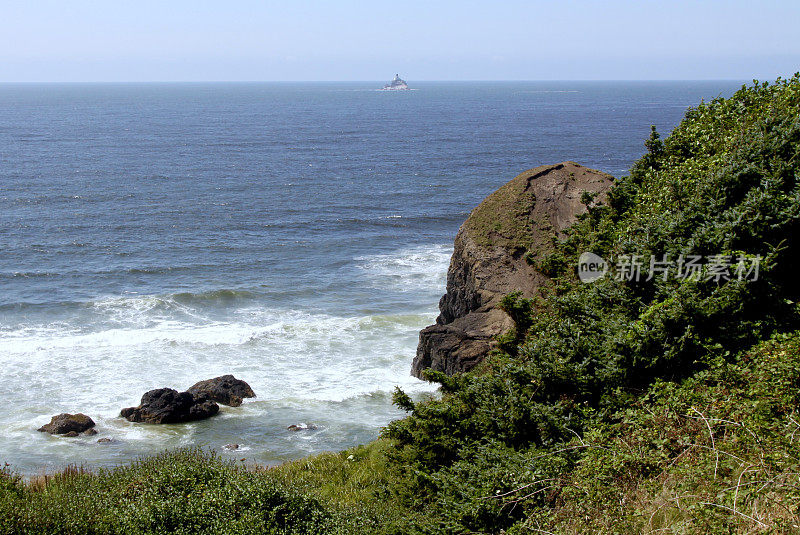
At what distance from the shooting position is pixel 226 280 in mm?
38500

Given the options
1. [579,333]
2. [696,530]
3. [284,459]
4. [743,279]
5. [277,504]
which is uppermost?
[743,279]

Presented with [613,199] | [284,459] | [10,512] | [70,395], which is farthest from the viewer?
[70,395]

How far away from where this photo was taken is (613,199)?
18.7 meters

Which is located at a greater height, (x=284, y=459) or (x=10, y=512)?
(x=10, y=512)

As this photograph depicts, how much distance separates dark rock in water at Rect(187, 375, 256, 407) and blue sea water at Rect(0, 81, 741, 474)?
62 centimetres

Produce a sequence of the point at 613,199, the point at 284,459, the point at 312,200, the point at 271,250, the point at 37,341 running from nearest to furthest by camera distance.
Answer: the point at 613,199, the point at 284,459, the point at 37,341, the point at 271,250, the point at 312,200

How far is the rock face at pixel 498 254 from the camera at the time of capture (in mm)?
19328

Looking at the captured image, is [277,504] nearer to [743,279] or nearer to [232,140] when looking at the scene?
[743,279]

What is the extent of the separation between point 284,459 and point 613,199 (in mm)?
12441

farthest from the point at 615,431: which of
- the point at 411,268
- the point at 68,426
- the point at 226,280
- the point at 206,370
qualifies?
the point at 226,280

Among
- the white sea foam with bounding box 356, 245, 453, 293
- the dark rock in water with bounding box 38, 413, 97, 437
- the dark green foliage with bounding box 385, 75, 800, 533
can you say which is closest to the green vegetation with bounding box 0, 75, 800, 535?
the dark green foliage with bounding box 385, 75, 800, 533

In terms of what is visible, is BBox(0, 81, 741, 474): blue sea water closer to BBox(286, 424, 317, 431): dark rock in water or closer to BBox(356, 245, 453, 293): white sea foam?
BBox(356, 245, 453, 293): white sea foam

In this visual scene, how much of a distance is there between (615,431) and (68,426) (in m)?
18.8

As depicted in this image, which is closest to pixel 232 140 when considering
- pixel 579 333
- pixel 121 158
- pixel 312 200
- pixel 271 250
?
pixel 121 158
